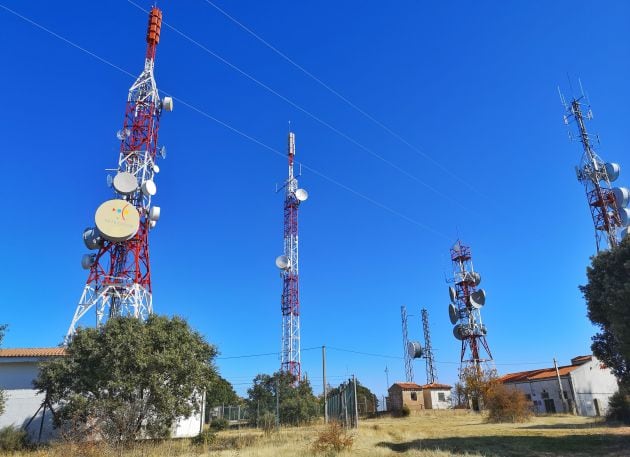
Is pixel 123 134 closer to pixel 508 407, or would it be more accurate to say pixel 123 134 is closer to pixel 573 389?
pixel 508 407

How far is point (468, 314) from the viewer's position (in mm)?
53812

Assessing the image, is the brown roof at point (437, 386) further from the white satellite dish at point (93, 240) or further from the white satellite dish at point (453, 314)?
the white satellite dish at point (93, 240)

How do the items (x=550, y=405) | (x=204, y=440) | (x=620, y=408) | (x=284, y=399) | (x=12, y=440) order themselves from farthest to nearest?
Result: (x=550, y=405) → (x=284, y=399) → (x=620, y=408) → (x=204, y=440) → (x=12, y=440)

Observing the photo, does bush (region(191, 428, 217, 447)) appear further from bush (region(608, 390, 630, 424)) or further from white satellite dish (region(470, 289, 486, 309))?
white satellite dish (region(470, 289, 486, 309))

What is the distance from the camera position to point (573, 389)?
1706 inches

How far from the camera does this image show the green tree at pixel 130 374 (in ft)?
59.4

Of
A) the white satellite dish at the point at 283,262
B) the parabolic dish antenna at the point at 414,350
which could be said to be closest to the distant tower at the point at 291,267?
the white satellite dish at the point at 283,262

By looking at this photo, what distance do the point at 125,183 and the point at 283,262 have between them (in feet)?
71.4

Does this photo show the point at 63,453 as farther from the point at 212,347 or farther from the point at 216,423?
the point at 216,423

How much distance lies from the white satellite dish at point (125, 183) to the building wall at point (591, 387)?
42597 mm

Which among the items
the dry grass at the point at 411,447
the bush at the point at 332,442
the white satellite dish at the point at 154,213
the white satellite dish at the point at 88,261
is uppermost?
the white satellite dish at the point at 154,213

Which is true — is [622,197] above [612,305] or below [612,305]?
above

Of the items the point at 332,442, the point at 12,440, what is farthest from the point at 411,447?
the point at 12,440

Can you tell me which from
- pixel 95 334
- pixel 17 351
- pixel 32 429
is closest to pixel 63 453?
pixel 95 334
